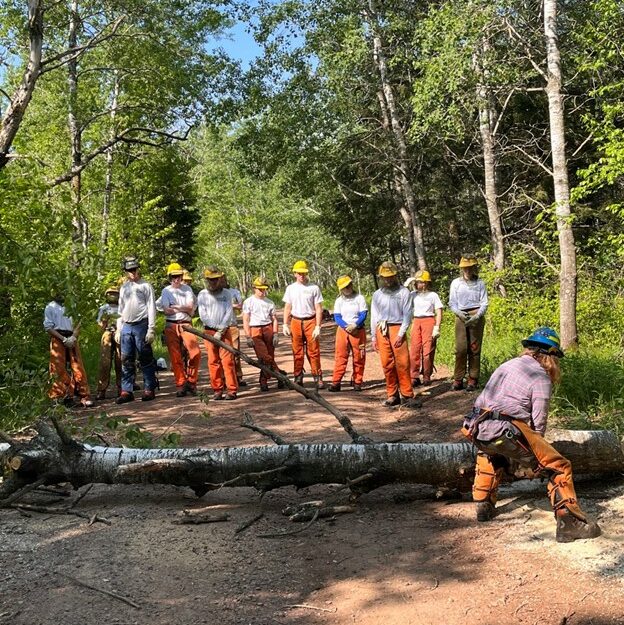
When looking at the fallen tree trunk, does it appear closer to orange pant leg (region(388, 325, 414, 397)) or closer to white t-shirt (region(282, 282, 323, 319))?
orange pant leg (region(388, 325, 414, 397))

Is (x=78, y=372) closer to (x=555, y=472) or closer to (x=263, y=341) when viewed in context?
(x=263, y=341)

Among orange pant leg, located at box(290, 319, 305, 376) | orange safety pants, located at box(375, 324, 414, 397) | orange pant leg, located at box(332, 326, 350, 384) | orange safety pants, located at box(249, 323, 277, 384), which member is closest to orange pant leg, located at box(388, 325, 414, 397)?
orange safety pants, located at box(375, 324, 414, 397)

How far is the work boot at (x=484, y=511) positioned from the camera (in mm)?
4941

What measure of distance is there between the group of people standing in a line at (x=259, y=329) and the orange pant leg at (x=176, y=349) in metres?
0.02

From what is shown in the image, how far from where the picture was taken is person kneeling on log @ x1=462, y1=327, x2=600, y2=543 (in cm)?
465

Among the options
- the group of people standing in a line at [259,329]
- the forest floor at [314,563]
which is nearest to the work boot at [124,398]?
the group of people standing in a line at [259,329]

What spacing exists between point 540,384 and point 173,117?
16.0m

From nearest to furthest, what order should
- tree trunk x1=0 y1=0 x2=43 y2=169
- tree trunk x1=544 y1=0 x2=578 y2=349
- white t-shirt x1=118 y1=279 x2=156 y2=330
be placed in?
tree trunk x1=0 y1=0 x2=43 y2=169, white t-shirt x1=118 y1=279 x2=156 y2=330, tree trunk x1=544 y1=0 x2=578 y2=349

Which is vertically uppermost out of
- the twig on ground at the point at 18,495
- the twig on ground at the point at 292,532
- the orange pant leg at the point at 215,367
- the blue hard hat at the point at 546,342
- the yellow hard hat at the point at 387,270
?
the yellow hard hat at the point at 387,270

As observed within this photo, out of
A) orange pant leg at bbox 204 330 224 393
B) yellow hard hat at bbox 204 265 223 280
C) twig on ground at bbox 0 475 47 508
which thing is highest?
yellow hard hat at bbox 204 265 223 280

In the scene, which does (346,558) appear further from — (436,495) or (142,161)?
(142,161)

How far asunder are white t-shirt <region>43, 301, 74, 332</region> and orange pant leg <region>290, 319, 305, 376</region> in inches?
132

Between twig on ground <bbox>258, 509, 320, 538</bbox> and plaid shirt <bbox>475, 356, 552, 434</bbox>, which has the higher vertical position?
plaid shirt <bbox>475, 356, 552, 434</bbox>

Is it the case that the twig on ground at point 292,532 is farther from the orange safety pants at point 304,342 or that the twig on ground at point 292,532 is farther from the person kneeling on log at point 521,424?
the orange safety pants at point 304,342
